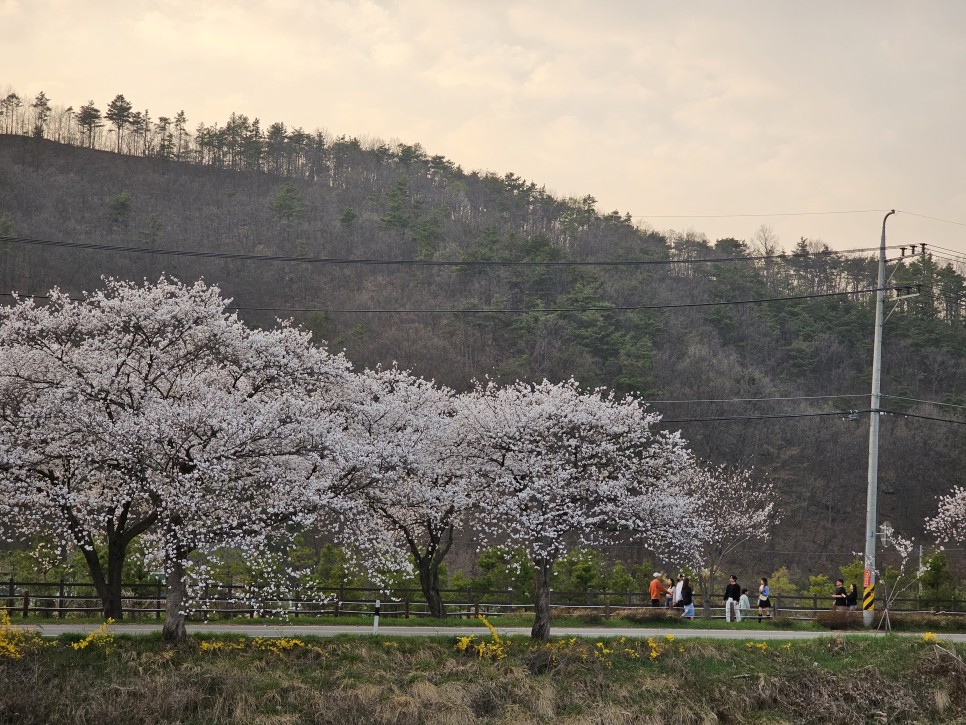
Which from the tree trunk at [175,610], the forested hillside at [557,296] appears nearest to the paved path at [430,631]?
the tree trunk at [175,610]

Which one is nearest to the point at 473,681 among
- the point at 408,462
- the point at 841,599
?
the point at 408,462

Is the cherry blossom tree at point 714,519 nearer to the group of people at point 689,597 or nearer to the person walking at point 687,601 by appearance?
the person walking at point 687,601

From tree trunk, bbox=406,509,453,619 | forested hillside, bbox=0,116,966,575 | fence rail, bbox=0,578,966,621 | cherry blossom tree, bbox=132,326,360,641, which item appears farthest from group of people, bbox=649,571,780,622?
forested hillside, bbox=0,116,966,575

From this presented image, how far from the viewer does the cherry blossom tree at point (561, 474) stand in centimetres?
2464

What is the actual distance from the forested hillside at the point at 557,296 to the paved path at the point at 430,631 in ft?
87.2

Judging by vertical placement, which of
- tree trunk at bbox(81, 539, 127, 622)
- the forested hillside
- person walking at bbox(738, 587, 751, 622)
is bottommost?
person walking at bbox(738, 587, 751, 622)

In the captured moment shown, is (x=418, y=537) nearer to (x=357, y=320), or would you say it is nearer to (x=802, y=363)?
(x=357, y=320)

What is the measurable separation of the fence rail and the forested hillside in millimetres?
19431

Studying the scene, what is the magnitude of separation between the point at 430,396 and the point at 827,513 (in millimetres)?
46854

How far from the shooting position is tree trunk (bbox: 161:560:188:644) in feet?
72.9

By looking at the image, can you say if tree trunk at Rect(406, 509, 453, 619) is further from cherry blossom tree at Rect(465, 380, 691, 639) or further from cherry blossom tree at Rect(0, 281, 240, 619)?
cherry blossom tree at Rect(0, 281, 240, 619)

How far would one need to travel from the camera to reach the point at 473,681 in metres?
22.2

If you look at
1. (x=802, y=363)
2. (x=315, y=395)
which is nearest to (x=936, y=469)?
(x=802, y=363)

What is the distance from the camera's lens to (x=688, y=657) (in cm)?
2425
